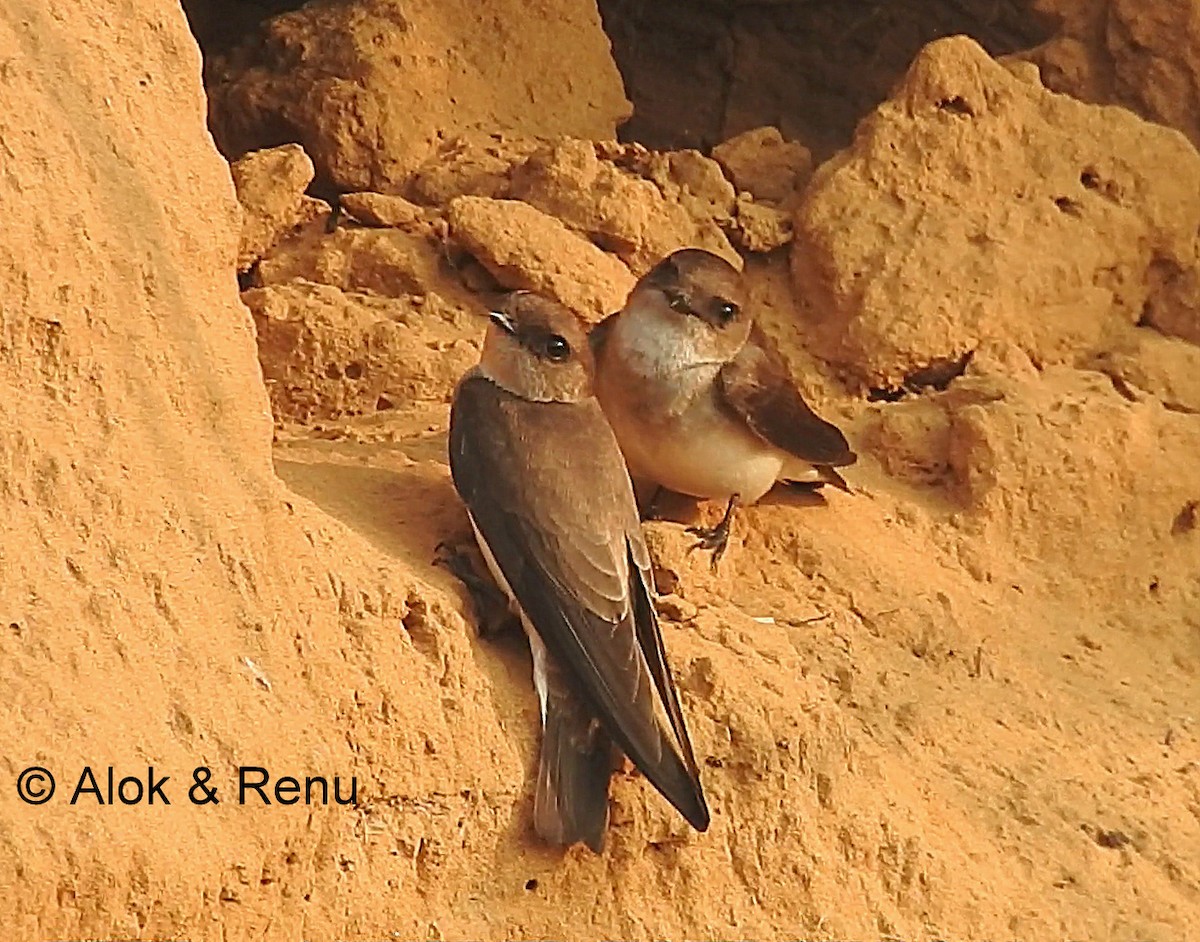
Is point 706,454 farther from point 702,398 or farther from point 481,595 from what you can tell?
point 481,595

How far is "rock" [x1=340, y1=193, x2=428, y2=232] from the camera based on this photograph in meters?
6.69

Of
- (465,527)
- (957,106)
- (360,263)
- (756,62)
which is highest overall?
(957,106)

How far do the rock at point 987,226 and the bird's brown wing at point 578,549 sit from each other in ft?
4.40

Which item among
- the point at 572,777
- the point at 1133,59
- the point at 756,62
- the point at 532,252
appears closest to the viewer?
the point at 572,777

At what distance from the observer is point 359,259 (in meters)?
6.57

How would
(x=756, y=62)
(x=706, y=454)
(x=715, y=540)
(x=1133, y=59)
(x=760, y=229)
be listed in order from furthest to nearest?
(x=756, y=62) → (x=1133, y=59) → (x=760, y=229) → (x=706, y=454) → (x=715, y=540)

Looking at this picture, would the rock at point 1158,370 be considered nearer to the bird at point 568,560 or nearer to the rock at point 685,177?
the rock at point 685,177

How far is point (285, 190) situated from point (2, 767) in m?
2.94

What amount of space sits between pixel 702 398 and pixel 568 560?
3.50 feet

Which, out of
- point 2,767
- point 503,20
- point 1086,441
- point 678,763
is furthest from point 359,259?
point 2,767

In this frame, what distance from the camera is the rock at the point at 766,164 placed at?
7.09 meters

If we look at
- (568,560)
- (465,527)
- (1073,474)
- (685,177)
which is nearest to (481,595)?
(568,560)

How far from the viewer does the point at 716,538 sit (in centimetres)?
575

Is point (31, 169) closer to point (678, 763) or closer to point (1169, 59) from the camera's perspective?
point (678, 763)
